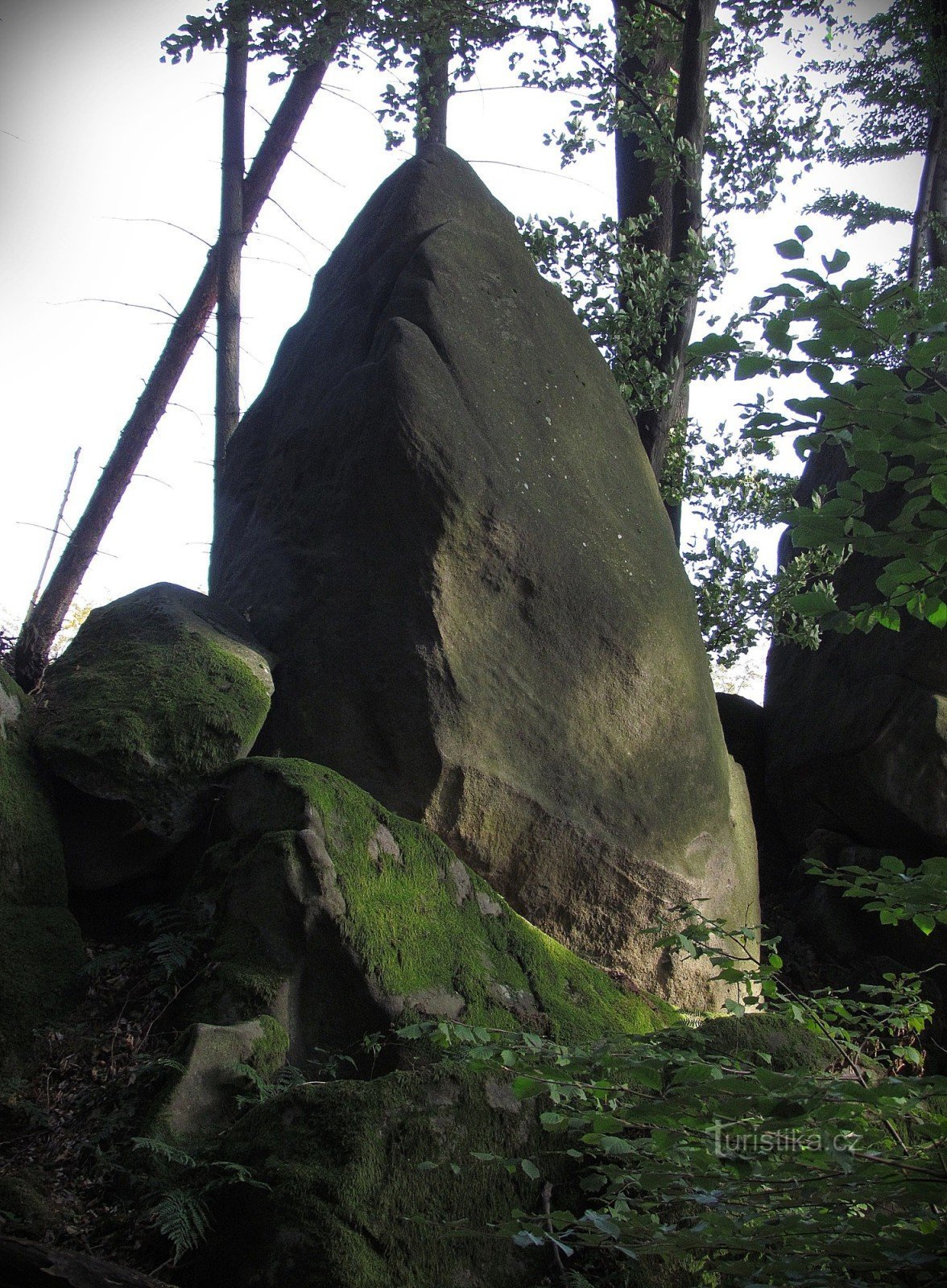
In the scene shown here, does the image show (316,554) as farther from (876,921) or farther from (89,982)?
(876,921)

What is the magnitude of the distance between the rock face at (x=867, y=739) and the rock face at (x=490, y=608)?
1412mm

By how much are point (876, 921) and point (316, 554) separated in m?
4.91

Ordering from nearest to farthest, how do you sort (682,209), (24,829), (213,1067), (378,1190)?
(378,1190) < (213,1067) < (24,829) < (682,209)

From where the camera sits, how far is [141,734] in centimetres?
496

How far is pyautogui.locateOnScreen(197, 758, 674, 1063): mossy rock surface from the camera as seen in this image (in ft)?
14.0

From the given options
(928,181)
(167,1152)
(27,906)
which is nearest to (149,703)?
(27,906)

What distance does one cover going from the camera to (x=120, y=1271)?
276 centimetres

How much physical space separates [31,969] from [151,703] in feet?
4.43

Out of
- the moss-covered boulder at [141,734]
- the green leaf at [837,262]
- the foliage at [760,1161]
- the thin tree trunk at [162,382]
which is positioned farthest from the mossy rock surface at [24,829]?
the thin tree trunk at [162,382]

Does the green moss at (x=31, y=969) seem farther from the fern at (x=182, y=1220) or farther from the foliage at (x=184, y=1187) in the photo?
the fern at (x=182, y=1220)

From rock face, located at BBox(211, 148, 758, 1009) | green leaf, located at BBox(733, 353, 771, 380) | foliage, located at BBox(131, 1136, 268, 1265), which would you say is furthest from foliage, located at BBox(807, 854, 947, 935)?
rock face, located at BBox(211, 148, 758, 1009)

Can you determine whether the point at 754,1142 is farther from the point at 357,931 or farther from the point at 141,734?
the point at 141,734

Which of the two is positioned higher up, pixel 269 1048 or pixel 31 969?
pixel 31 969

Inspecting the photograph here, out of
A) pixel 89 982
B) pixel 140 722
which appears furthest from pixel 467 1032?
pixel 140 722
